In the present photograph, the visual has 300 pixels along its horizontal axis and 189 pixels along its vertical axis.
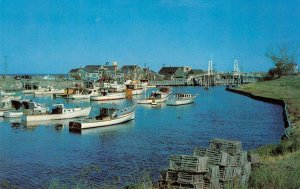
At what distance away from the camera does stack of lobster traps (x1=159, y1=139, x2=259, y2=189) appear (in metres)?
14.2

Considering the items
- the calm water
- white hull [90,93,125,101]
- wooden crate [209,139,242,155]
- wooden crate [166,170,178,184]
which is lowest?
the calm water

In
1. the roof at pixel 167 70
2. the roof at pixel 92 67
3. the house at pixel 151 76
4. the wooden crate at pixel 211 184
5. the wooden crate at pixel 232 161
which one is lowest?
the wooden crate at pixel 211 184

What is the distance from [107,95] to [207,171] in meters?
70.0

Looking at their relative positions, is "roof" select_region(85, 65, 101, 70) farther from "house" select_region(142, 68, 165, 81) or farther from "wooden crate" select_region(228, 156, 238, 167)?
"wooden crate" select_region(228, 156, 238, 167)

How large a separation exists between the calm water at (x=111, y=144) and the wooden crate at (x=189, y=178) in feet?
21.0

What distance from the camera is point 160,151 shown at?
92.9ft

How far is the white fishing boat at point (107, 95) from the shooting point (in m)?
81.7

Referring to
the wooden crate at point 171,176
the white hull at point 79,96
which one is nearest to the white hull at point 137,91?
the white hull at point 79,96

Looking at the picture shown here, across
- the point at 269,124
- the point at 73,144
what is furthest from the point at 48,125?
the point at 269,124

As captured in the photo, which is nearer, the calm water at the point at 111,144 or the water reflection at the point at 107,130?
the calm water at the point at 111,144

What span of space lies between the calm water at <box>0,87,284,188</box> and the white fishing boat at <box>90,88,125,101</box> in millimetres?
30964

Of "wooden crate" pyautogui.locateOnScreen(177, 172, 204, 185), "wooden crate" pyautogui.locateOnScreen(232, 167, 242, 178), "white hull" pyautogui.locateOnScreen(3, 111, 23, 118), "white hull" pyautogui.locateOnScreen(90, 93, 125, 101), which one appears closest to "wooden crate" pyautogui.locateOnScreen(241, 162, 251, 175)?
"wooden crate" pyautogui.locateOnScreen(232, 167, 242, 178)

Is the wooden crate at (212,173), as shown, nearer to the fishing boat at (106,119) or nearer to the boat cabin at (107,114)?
the fishing boat at (106,119)

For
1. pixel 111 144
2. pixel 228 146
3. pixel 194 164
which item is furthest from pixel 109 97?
pixel 194 164
